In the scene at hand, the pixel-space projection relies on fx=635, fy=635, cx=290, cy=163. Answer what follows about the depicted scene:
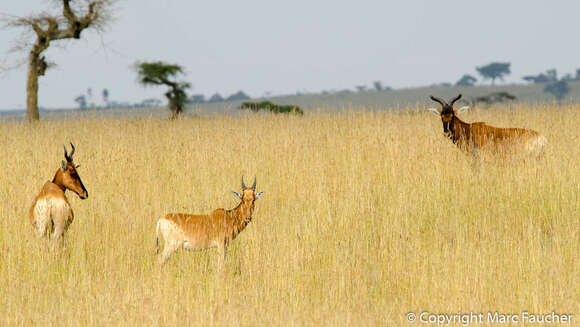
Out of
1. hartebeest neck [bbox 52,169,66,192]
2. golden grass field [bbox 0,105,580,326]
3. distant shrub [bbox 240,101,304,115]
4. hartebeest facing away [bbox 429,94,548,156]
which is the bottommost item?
golden grass field [bbox 0,105,580,326]

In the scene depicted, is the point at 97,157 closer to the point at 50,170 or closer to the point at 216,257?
the point at 50,170

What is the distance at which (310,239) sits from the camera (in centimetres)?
641

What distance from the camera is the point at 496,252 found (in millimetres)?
6195

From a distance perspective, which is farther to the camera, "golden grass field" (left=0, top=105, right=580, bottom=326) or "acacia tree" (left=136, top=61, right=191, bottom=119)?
"acacia tree" (left=136, top=61, right=191, bottom=119)

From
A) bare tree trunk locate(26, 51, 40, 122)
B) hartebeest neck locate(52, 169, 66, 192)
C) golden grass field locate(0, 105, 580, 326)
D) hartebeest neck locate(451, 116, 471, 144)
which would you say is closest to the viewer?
golden grass field locate(0, 105, 580, 326)

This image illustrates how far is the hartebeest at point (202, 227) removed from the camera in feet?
18.2

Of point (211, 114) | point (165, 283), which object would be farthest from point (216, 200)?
point (211, 114)

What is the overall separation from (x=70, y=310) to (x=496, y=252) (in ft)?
12.9

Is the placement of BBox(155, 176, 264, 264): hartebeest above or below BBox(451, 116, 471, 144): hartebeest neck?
below

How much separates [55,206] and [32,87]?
72.1 feet

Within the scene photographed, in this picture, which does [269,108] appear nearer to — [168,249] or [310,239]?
[310,239]

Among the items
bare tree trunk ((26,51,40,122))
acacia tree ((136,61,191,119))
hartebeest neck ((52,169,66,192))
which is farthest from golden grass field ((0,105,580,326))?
acacia tree ((136,61,191,119))

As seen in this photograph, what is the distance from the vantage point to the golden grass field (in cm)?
495

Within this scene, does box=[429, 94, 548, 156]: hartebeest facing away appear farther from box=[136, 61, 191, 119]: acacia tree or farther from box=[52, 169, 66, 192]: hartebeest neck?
box=[136, 61, 191, 119]: acacia tree
